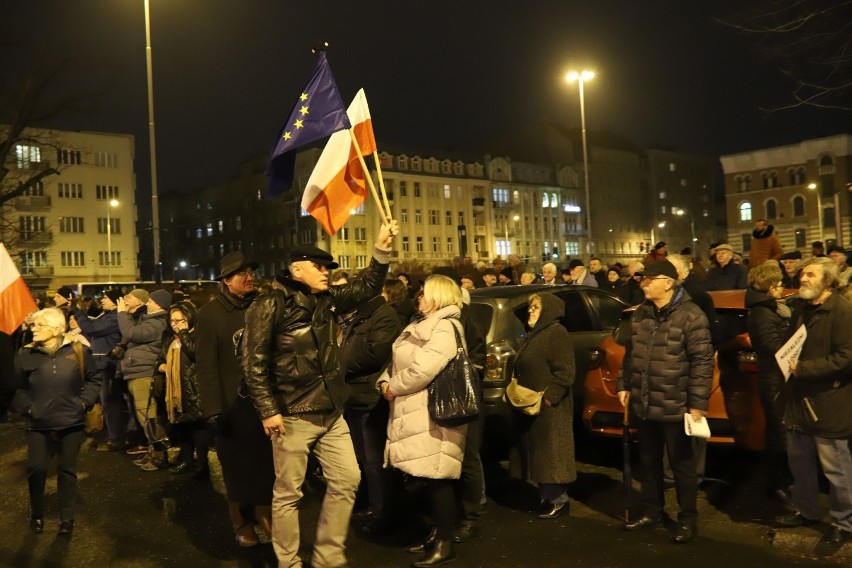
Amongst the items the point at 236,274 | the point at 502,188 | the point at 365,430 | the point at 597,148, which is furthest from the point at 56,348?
the point at 597,148

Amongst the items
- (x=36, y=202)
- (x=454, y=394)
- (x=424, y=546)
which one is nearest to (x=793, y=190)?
(x=36, y=202)

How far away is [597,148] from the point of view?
358 ft

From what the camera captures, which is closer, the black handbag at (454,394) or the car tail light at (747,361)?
the black handbag at (454,394)

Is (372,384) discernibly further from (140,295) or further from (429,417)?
(140,295)

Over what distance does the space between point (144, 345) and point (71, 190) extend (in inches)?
3045

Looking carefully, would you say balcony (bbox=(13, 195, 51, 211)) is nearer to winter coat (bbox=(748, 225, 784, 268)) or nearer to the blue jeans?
winter coat (bbox=(748, 225, 784, 268))

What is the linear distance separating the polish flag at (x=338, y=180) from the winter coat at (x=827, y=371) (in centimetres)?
369

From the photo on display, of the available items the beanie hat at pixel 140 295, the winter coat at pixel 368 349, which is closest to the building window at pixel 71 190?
the beanie hat at pixel 140 295

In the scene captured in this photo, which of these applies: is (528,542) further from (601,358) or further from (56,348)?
(56,348)

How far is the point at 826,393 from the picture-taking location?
5.62 m

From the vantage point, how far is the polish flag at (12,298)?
7.21 m

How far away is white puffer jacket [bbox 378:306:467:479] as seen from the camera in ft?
18.6

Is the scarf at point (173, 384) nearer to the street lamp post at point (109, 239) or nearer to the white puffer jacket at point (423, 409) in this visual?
the white puffer jacket at point (423, 409)

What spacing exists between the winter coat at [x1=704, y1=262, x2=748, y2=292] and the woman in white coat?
546cm
